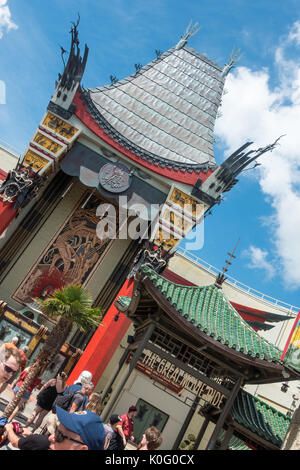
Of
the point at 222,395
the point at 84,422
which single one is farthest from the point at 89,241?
the point at 84,422

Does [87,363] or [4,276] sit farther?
[4,276]

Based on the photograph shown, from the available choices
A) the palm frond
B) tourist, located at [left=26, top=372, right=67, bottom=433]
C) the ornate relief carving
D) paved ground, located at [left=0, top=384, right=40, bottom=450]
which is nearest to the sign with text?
tourist, located at [left=26, top=372, right=67, bottom=433]

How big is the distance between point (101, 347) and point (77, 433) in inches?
400

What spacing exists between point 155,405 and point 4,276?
796 cm

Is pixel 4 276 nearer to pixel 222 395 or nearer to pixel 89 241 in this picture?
pixel 89 241

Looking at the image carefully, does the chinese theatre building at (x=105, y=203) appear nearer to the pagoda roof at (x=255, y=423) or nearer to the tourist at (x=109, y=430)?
the pagoda roof at (x=255, y=423)

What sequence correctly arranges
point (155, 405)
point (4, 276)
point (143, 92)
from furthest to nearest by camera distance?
point (143, 92), point (4, 276), point (155, 405)

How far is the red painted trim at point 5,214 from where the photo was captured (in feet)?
47.6

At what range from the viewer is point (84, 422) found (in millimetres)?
3744

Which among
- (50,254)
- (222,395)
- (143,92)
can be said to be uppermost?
(143,92)

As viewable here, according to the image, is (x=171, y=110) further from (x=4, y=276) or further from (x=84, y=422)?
(x=84, y=422)

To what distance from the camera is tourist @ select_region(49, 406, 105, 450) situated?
12.1 feet
